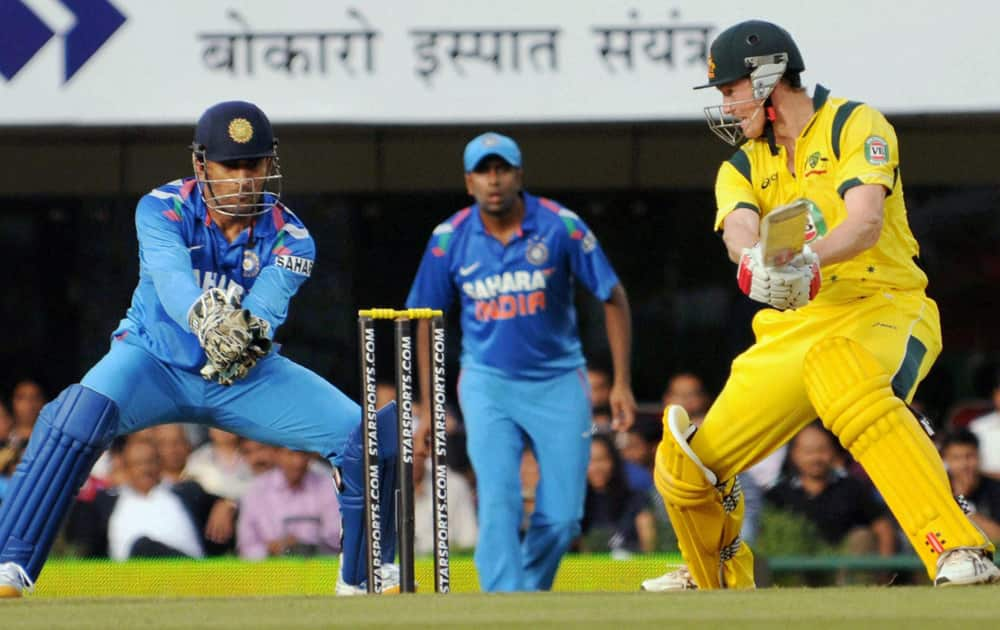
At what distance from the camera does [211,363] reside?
6.43 meters

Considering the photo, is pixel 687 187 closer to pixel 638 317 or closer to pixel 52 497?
pixel 638 317

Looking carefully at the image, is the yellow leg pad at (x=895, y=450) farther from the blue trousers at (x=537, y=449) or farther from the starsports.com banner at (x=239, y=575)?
the starsports.com banner at (x=239, y=575)

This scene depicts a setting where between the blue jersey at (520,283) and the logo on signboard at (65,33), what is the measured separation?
2.54 m

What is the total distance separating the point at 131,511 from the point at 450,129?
3.06 metres

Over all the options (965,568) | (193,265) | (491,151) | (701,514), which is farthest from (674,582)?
(491,151)

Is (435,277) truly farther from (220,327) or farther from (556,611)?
(556,611)

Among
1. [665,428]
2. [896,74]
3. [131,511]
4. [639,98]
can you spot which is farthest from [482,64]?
[665,428]

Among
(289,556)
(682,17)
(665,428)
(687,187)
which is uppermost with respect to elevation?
(682,17)

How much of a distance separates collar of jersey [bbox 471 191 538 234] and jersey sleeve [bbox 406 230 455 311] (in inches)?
4.7

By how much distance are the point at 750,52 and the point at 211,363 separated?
6.46 feet

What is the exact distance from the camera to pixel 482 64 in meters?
10.3

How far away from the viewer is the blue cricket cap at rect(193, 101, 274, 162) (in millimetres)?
6758

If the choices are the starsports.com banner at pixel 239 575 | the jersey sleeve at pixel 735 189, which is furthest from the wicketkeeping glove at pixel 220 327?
the starsports.com banner at pixel 239 575

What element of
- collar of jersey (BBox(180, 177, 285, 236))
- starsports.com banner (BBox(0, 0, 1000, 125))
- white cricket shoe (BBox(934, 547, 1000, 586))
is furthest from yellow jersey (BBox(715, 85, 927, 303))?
starsports.com banner (BBox(0, 0, 1000, 125))
